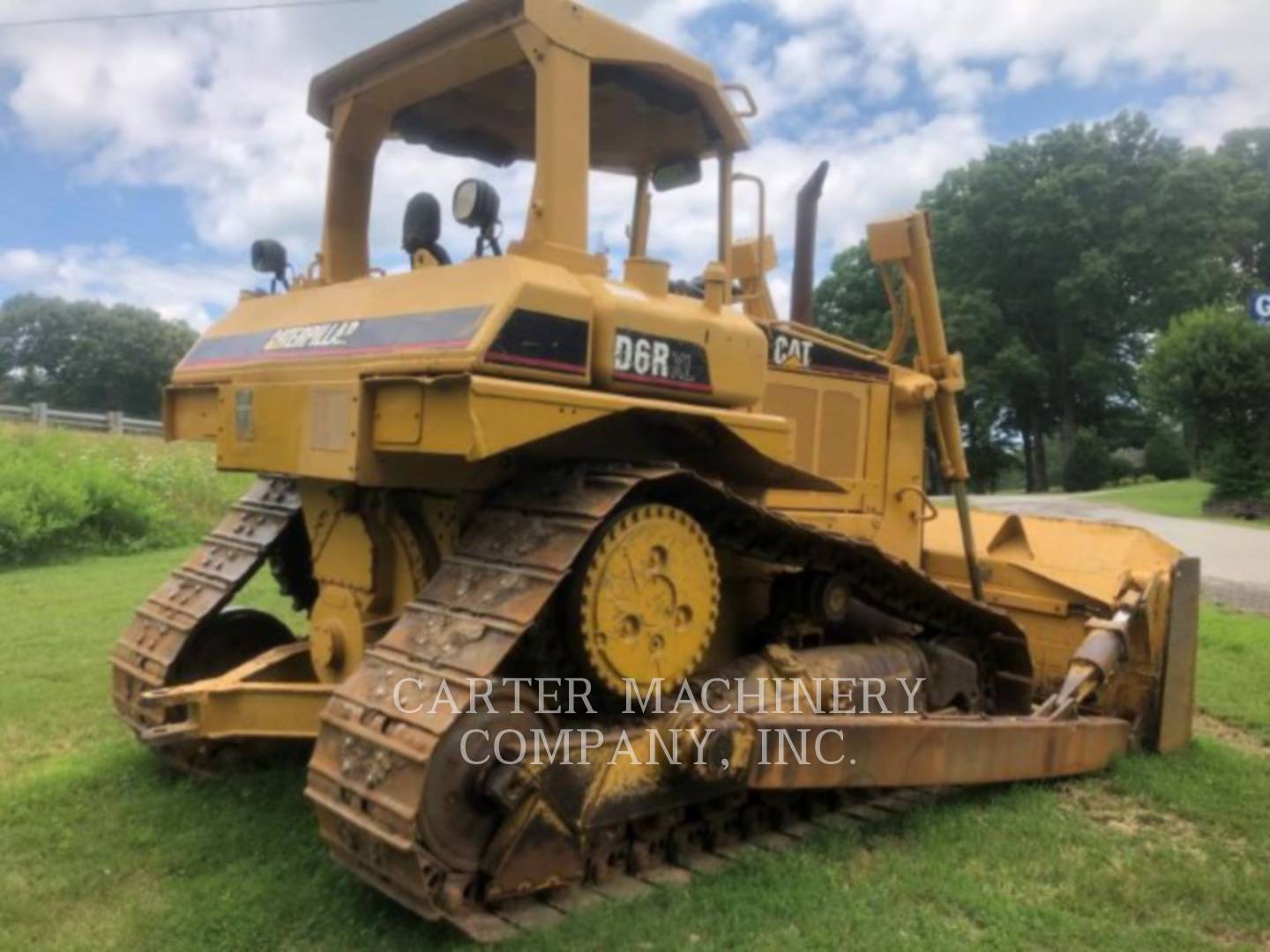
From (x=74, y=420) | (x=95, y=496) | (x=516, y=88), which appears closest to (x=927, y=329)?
(x=516, y=88)

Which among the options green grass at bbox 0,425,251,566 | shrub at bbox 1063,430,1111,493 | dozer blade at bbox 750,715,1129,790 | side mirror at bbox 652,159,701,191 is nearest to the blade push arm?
dozer blade at bbox 750,715,1129,790

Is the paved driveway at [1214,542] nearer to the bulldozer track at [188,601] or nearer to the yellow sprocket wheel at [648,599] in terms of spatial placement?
the yellow sprocket wheel at [648,599]

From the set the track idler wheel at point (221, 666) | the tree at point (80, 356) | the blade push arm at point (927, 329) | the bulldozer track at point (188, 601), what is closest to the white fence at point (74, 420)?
the bulldozer track at point (188, 601)

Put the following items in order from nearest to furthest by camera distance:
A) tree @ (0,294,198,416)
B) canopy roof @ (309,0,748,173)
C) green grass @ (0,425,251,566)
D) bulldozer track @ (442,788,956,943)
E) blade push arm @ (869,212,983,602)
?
1. bulldozer track @ (442,788,956,943)
2. canopy roof @ (309,0,748,173)
3. blade push arm @ (869,212,983,602)
4. green grass @ (0,425,251,566)
5. tree @ (0,294,198,416)

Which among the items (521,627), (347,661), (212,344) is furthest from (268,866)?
(212,344)

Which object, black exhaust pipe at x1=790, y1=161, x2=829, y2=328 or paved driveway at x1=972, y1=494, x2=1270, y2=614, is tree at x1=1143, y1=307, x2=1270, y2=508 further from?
black exhaust pipe at x1=790, y1=161, x2=829, y2=328

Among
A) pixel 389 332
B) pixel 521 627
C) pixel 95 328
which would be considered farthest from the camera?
pixel 95 328

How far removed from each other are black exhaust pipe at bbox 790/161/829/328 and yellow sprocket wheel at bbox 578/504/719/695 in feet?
9.18

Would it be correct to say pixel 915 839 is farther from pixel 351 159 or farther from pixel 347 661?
pixel 351 159

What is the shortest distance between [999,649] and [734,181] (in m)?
2.98

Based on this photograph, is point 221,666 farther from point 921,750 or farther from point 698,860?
point 921,750

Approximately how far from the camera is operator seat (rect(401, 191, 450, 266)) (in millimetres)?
4535

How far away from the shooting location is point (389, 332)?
3.91 m

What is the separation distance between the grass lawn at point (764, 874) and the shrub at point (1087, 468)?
121ft
